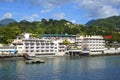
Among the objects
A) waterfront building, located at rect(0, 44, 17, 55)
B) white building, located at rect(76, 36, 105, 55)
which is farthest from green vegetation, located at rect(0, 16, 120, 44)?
Result: white building, located at rect(76, 36, 105, 55)

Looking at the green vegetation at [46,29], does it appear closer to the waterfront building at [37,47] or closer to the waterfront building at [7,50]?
the waterfront building at [37,47]

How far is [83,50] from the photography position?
82.6m

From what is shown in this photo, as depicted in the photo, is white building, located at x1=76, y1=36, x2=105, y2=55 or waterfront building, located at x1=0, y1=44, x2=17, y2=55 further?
white building, located at x1=76, y1=36, x2=105, y2=55

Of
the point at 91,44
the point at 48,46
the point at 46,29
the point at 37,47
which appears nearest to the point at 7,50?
the point at 37,47

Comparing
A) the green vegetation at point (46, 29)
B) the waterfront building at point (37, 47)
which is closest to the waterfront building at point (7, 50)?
the waterfront building at point (37, 47)

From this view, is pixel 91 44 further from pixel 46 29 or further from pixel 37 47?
pixel 46 29

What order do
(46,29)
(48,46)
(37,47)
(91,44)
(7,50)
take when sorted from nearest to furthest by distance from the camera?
(7,50), (37,47), (48,46), (91,44), (46,29)

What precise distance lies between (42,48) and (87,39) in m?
15.7

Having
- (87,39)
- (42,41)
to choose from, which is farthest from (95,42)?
(42,41)

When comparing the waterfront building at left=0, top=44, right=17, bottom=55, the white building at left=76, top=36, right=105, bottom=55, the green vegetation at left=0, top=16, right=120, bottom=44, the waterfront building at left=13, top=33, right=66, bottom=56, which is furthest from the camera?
the green vegetation at left=0, top=16, right=120, bottom=44

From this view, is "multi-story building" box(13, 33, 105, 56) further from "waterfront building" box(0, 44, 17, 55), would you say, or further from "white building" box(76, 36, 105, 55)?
"waterfront building" box(0, 44, 17, 55)

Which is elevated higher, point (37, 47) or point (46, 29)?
point (46, 29)

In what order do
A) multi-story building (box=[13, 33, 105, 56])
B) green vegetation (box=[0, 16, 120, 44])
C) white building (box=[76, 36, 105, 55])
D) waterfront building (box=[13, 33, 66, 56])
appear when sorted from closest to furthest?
waterfront building (box=[13, 33, 66, 56]) < multi-story building (box=[13, 33, 105, 56]) < white building (box=[76, 36, 105, 55]) < green vegetation (box=[0, 16, 120, 44])

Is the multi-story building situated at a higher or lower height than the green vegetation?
lower
